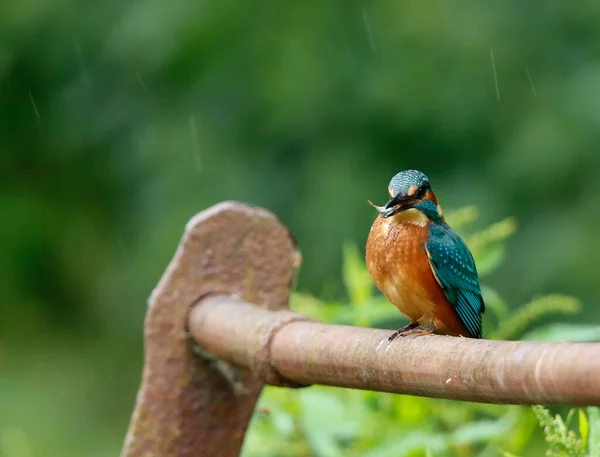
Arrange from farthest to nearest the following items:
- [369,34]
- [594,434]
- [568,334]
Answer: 1. [369,34]
2. [568,334]
3. [594,434]

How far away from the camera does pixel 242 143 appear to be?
462 centimetres

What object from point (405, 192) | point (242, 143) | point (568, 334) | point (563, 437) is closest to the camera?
point (563, 437)

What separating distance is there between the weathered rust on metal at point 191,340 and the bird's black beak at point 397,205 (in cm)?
37

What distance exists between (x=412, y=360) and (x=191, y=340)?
2.35 ft

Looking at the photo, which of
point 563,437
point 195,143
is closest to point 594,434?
point 563,437

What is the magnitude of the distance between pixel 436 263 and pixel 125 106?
330cm

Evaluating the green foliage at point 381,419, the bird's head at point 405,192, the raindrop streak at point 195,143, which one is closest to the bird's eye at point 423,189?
the bird's head at point 405,192

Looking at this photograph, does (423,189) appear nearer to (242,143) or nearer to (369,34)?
(369,34)

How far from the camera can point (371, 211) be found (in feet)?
13.7

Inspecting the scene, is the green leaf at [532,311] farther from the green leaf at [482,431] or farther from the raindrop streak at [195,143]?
the raindrop streak at [195,143]

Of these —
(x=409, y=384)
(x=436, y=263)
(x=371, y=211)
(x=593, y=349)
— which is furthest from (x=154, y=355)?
(x=371, y=211)

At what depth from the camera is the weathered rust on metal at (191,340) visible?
1.99 meters

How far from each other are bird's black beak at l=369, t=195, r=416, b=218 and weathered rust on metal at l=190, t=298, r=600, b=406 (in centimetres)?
22

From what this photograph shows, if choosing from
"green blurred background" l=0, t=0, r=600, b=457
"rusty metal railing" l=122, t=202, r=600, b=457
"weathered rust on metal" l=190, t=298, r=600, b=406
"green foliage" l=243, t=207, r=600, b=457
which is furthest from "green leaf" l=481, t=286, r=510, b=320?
"green blurred background" l=0, t=0, r=600, b=457
